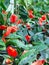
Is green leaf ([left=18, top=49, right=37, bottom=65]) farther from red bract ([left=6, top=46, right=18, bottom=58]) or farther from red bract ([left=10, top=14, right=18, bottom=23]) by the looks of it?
red bract ([left=10, top=14, right=18, bottom=23])

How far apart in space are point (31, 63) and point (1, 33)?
0.41 meters

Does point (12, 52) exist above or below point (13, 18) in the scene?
below

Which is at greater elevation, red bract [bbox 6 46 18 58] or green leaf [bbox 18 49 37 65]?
red bract [bbox 6 46 18 58]

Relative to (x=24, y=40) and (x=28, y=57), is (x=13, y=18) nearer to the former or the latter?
(x=24, y=40)

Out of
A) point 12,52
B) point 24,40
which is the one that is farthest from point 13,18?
point 12,52

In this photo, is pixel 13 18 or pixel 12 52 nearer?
pixel 12 52

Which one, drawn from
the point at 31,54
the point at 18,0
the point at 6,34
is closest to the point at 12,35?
the point at 6,34

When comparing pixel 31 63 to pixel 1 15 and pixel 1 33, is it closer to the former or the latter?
pixel 1 33

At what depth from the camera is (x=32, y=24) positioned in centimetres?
250

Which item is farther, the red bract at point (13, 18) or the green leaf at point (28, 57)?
the red bract at point (13, 18)

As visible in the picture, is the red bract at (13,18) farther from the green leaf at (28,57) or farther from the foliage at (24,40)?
the green leaf at (28,57)

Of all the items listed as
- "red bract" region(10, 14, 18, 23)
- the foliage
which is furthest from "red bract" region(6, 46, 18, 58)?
"red bract" region(10, 14, 18, 23)

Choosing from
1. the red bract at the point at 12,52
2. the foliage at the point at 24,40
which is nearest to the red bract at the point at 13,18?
the foliage at the point at 24,40

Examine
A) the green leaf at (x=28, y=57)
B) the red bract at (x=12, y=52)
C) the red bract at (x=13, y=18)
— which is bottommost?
the green leaf at (x=28, y=57)
